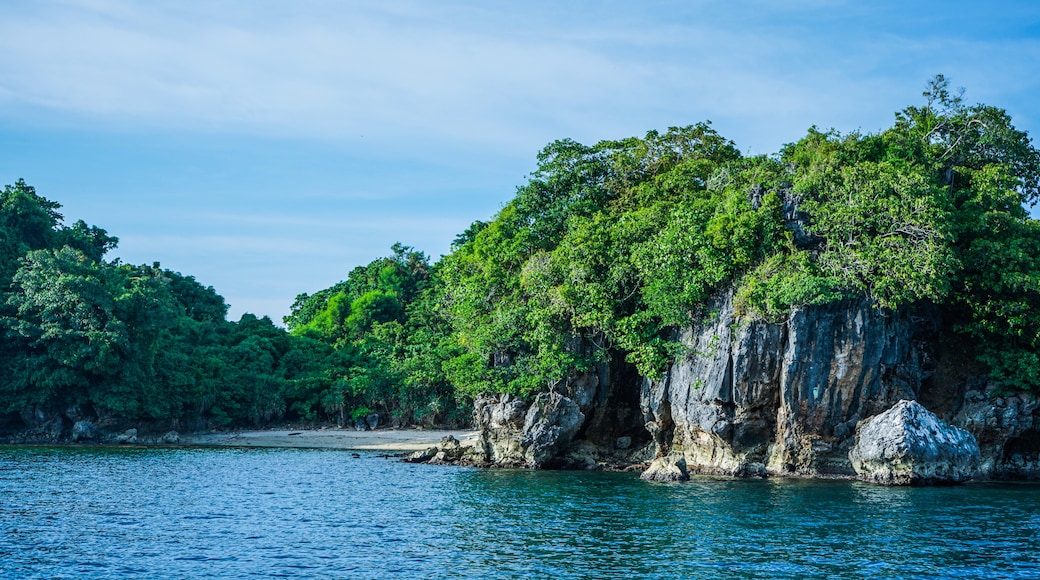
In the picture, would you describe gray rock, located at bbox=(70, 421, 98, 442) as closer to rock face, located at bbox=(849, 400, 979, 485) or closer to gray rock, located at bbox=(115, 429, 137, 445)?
gray rock, located at bbox=(115, 429, 137, 445)

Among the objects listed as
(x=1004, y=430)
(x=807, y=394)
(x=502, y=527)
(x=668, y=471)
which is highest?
(x=807, y=394)

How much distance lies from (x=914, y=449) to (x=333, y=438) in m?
41.7

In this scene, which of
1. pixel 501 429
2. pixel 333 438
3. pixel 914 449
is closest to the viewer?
pixel 914 449

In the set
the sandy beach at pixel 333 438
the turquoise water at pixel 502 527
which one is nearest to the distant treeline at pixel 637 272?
the sandy beach at pixel 333 438

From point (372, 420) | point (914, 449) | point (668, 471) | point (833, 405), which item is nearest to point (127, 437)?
point (372, 420)

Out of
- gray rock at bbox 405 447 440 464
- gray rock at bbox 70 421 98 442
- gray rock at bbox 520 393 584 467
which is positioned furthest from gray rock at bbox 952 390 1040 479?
gray rock at bbox 70 421 98 442

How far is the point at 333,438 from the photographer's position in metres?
63.6

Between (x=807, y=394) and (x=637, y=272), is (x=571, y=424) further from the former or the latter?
(x=807, y=394)

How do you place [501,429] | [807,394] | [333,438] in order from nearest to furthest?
1. [807,394]
2. [501,429]
3. [333,438]

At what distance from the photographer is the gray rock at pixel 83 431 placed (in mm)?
59344

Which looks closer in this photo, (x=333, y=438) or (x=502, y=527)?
(x=502, y=527)

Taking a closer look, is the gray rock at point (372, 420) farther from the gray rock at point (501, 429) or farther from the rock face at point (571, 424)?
the gray rock at point (501, 429)

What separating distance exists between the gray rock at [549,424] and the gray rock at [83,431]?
33748 millimetres

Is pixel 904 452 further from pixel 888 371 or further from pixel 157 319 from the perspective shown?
pixel 157 319
